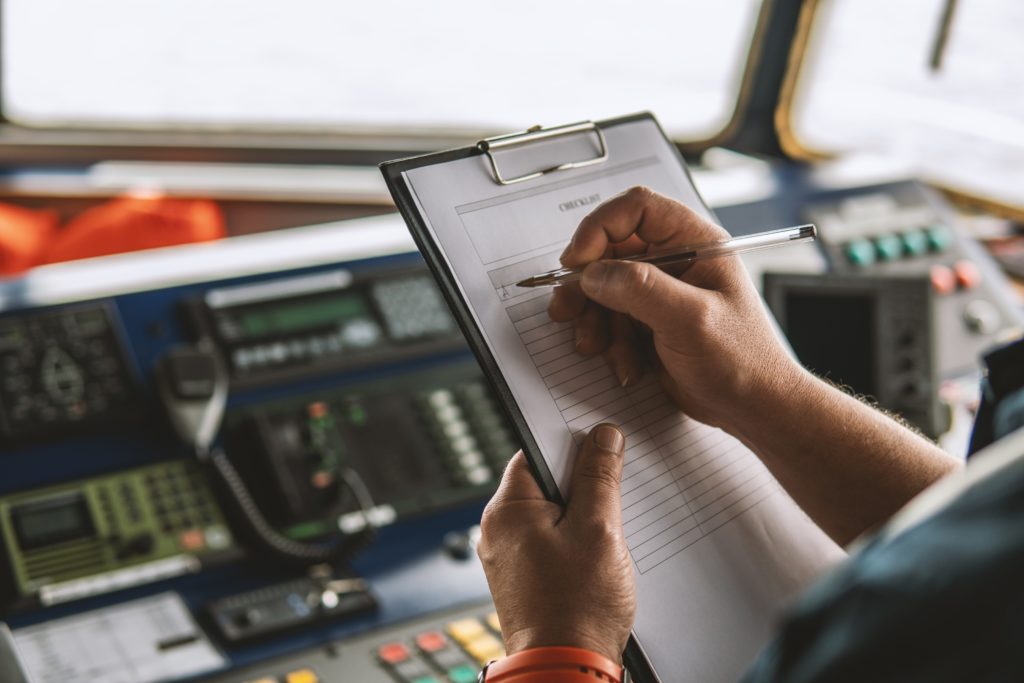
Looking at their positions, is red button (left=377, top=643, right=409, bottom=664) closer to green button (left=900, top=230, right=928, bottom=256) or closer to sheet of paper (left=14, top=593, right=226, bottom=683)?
sheet of paper (left=14, top=593, right=226, bottom=683)

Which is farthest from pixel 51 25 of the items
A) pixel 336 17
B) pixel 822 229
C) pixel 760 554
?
pixel 760 554

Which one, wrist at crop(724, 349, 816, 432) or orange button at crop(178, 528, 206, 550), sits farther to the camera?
orange button at crop(178, 528, 206, 550)

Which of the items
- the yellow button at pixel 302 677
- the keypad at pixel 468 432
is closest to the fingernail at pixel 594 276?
the yellow button at pixel 302 677

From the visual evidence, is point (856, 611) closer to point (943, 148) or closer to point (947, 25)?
point (947, 25)

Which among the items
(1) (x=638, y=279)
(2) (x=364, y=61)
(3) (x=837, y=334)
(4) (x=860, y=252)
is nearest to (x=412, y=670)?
(1) (x=638, y=279)

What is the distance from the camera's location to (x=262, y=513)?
1.29m

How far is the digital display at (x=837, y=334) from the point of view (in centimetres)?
155

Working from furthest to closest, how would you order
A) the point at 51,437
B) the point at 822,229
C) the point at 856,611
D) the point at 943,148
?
the point at 943,148, the point at 822,229, the point at 51,437, the point at 856,611

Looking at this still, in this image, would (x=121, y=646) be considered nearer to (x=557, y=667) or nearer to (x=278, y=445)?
(x=278, y=445)

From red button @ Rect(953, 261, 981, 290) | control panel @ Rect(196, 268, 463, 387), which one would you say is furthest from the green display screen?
red button @ Rect(953, 261, 981, 290)

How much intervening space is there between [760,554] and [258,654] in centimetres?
54

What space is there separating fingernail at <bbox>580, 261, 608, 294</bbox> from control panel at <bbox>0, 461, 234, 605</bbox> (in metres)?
0.63

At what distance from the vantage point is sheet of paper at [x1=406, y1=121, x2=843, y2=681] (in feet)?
2.64

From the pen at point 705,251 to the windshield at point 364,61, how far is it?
1.50 m
